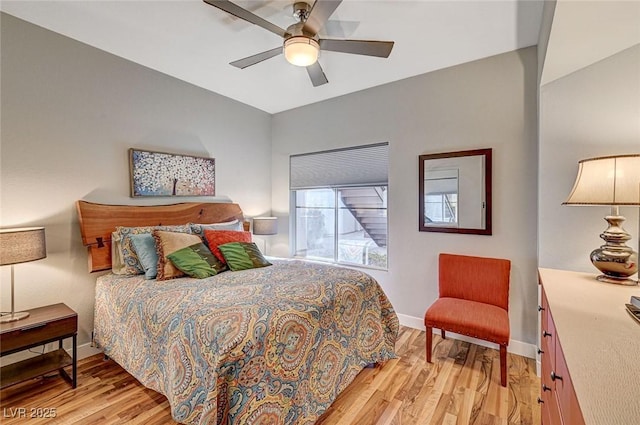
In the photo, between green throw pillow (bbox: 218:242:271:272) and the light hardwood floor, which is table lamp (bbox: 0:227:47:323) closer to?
the light hardwood floor

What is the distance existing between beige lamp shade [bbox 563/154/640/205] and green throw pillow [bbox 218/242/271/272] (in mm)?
2315

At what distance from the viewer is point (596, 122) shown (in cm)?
188

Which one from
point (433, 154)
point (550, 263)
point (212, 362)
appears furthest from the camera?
point (433, 154)

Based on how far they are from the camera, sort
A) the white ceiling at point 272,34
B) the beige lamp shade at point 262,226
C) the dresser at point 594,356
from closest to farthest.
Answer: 1. the dresser at point 594,356
2. the white ceiling at point 272,34
3. the beige lamp shade at point 262,226

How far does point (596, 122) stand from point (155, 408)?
11.3 feet

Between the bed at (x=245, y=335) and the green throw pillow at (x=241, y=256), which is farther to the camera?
the green throw pillow at (x=241, y=256)

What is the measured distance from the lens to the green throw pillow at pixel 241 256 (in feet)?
8.42

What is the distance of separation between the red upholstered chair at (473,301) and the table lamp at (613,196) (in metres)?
0.81

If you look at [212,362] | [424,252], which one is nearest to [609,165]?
[424,252]

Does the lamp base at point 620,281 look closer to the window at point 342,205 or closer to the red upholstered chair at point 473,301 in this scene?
the red upholstered chair at point 473,301

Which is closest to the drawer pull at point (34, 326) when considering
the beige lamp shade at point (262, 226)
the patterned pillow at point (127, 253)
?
the patterned pillow at point (127, 253)

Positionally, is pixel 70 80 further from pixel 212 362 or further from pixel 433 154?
pixel 433 154

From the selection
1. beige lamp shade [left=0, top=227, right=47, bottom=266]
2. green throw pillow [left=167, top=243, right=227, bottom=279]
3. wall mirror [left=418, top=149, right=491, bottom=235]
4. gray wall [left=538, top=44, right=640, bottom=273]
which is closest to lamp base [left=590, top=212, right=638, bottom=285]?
gray wall [left=538, top=44, right=640, bottom=273]

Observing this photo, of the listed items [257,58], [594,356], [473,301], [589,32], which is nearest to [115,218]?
[257,58]
